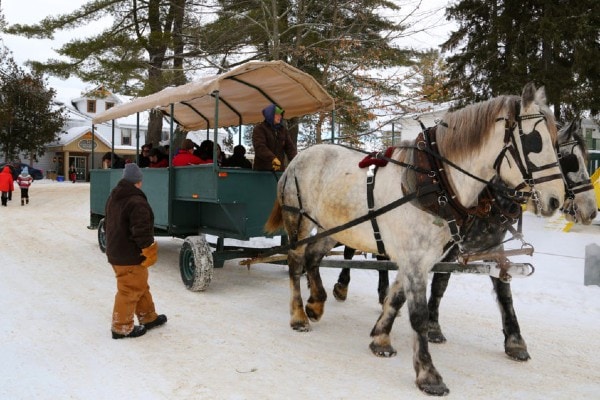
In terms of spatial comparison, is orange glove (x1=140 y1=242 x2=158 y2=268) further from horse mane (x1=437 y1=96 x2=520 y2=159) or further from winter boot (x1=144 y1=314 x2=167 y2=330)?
horse mane (x1=437 y1=96 x2=520 y2=159)

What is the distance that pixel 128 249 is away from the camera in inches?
183

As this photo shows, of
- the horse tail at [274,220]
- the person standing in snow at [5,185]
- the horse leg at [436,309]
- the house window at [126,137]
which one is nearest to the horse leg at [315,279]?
the horse tail at [274,220]

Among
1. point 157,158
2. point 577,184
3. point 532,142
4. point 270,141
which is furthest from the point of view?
point 157,158

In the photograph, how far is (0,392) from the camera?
347 centimetres

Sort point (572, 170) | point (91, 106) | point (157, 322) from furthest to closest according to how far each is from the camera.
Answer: point (91, 106), point (157, 322), point (572, 170)

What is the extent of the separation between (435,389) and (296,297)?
1926 millimetres

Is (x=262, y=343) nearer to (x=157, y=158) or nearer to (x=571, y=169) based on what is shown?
(x=571, y=169)

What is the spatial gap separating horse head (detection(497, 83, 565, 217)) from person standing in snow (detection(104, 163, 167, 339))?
120 inches

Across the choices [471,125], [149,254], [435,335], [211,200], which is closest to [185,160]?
[211,200]

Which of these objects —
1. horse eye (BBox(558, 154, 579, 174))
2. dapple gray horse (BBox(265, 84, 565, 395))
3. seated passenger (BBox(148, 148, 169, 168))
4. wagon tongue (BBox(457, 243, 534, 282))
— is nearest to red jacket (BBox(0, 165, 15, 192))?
seated passenger (BBox(148, 148, 169, 168))

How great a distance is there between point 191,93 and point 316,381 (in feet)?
12.6

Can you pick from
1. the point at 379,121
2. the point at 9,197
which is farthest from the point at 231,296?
the point at 9,197

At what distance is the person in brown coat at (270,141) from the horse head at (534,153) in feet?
10.5

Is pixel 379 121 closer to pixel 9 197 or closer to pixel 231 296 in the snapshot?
pixel 231 296
